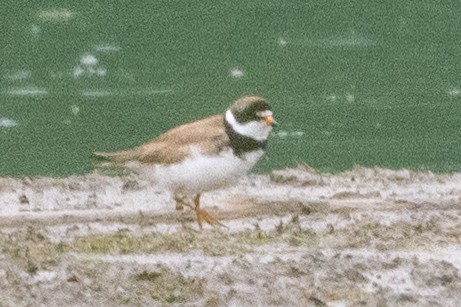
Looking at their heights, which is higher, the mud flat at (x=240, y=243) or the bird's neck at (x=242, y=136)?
the bird's neck at (x=242, y=136)

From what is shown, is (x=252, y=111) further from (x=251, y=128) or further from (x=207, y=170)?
(x=207, y=170)

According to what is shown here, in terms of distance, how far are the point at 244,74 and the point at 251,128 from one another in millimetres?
2926

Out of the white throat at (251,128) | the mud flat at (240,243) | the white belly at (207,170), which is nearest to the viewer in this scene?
the mud flat at (240,243)

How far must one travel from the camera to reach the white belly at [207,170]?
8352 mm

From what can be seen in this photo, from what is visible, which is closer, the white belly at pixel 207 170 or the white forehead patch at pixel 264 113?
the white belly at pixel 207 170

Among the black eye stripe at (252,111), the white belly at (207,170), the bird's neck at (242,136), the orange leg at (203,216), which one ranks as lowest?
the orange leg at (203,216)

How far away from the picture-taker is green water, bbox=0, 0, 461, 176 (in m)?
11.3

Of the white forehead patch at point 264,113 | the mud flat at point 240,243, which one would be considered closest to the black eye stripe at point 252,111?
the white forehead patch at point 264,113

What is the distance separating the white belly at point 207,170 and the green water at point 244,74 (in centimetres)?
266

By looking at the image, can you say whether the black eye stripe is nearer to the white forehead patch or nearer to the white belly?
the white forehead patch

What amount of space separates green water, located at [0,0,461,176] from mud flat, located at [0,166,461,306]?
751mm

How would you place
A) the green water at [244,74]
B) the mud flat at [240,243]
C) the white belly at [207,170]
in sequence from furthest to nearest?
the green water at [244,74], the white belly at [207,170], the mud flat at [240,243]

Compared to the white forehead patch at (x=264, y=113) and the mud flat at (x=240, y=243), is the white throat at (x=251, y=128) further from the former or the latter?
the mud flat at (x=240, y=243)

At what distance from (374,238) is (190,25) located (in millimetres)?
4051
